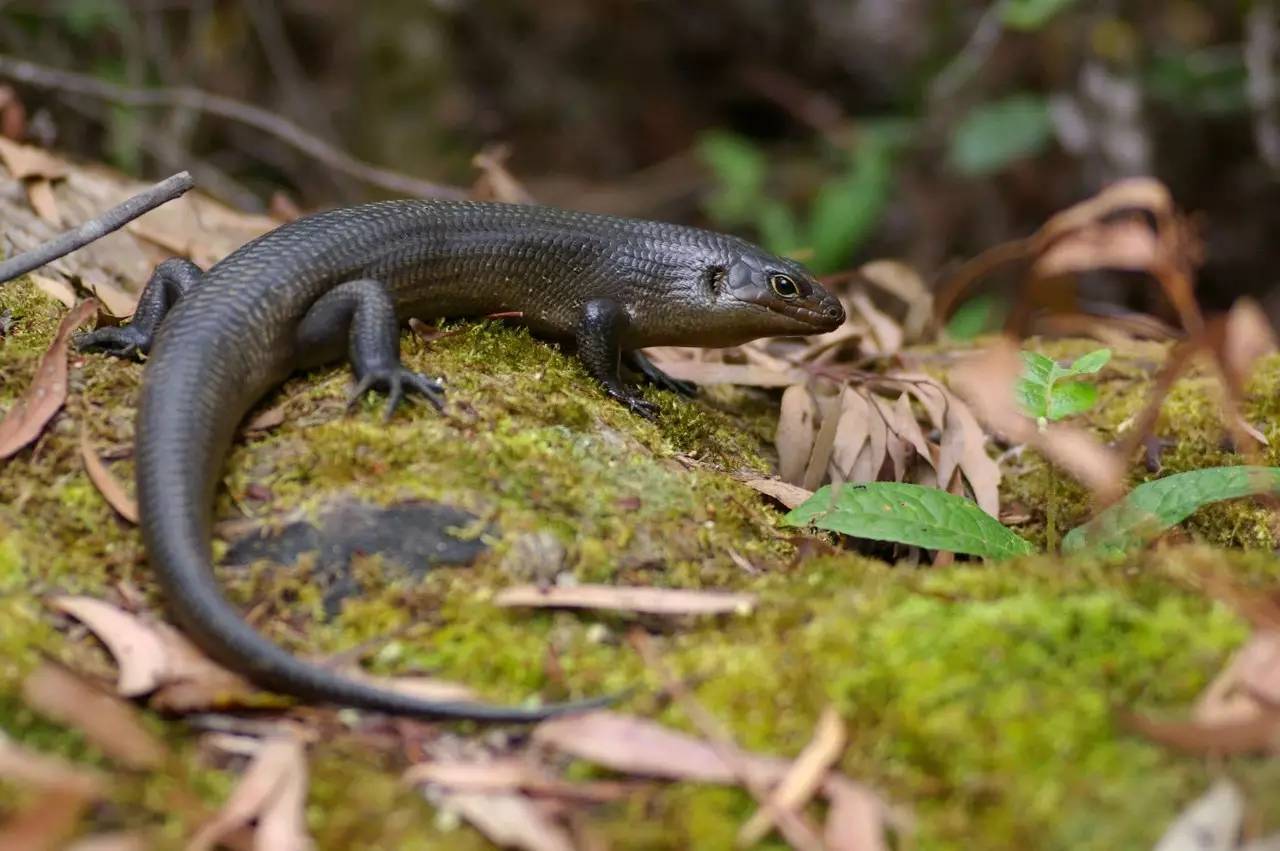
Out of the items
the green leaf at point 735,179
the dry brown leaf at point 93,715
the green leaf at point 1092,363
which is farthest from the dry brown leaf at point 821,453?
the green leaf at point 735,179

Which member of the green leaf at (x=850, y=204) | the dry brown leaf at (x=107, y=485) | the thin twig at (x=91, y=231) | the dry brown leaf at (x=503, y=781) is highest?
the thin twig at (x=91, y=231)

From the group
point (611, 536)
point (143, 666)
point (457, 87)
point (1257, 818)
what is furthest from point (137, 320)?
point (457, 87)

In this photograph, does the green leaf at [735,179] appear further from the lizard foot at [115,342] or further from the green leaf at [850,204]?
the lizard foot at [115,342]

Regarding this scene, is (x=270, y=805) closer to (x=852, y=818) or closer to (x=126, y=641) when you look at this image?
(x=126, y=641)

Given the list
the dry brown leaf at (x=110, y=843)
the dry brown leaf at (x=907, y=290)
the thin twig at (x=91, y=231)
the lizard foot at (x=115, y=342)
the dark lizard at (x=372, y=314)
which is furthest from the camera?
the dry brown leaf at (x=907, y=290)

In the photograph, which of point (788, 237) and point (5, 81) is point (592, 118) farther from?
point (5, 81)

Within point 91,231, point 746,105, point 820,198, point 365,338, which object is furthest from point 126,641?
point 746,105

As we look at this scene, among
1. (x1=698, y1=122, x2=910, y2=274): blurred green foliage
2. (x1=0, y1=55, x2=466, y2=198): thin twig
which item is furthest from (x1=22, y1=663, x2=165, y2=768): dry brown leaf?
(x1=698, y1=122, x2=910, y2=274): blurred green foliage
